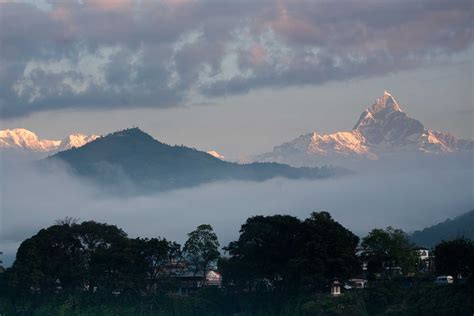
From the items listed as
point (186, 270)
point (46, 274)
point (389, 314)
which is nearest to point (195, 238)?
point (186, 270)

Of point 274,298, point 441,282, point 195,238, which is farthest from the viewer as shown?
point 195,238

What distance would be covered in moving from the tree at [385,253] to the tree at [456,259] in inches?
417

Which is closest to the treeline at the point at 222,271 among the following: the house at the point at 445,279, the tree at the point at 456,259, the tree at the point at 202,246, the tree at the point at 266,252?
the tree at the point at 266,252

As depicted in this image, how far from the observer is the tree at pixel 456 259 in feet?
324

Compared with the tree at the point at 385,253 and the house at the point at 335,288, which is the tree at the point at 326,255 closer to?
the house at the point at 335,288

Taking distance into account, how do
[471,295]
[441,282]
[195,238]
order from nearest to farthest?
[471,295]
[441,282]
[195,238]

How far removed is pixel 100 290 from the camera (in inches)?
4341

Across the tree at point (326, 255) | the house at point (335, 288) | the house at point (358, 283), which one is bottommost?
the house at point (335, 288)

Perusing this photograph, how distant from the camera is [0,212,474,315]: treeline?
10650cm

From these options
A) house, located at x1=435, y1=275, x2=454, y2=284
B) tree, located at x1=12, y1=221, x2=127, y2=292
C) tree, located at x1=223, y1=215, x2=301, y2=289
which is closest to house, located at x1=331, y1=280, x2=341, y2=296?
tree, located at x1=223, y1=215, x2=301, y2=289

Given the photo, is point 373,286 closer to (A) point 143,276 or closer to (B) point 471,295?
(B) point 471,295

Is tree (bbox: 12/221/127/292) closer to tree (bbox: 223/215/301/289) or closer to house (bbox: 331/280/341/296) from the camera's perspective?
tree (bbox: 223/215/301/289)

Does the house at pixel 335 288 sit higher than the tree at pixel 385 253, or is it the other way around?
the tree at pixel 385 253

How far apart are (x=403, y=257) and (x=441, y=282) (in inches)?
384
